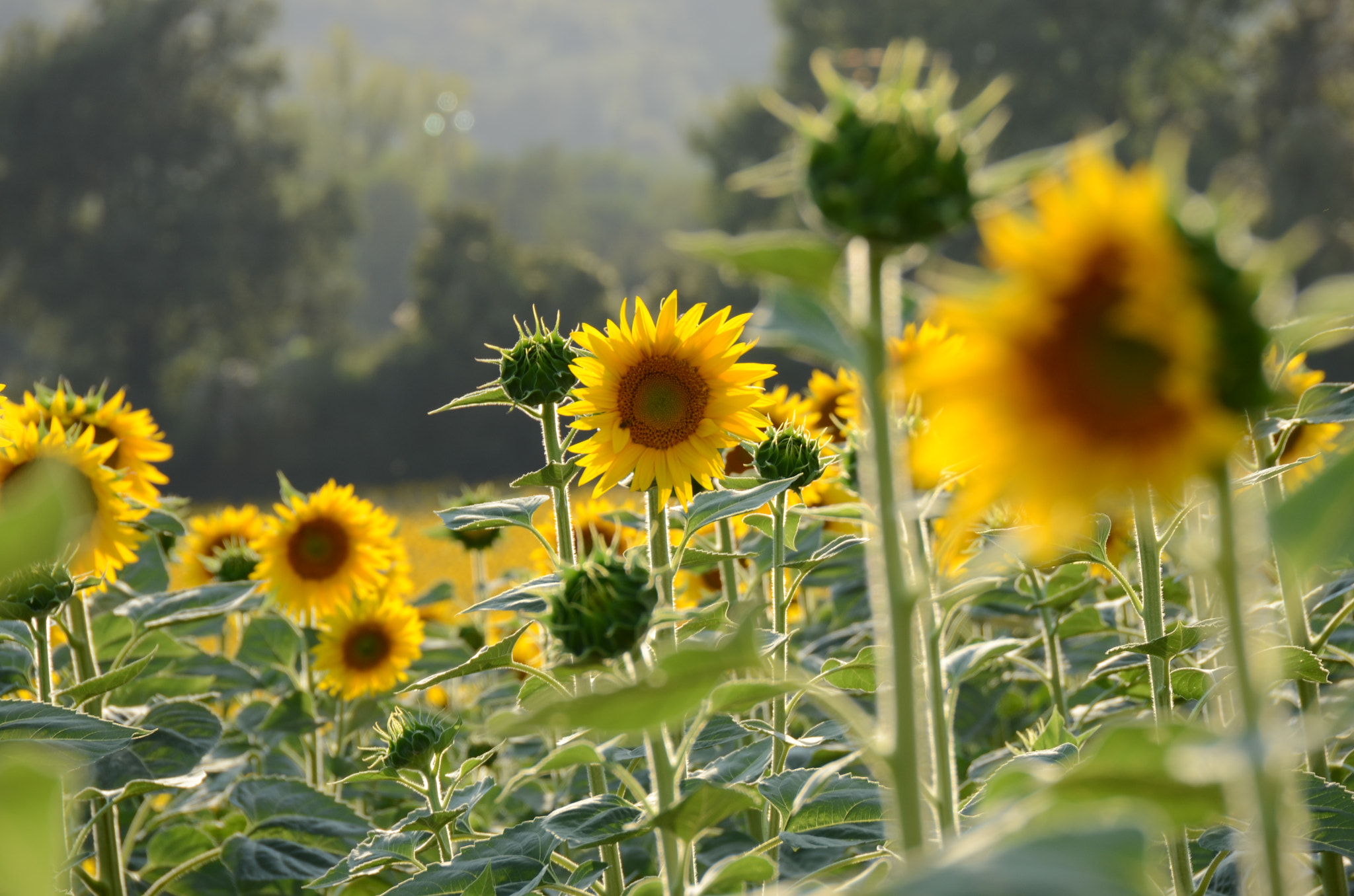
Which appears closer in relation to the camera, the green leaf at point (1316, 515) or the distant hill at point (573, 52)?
the green leaf at point (1316, 515)

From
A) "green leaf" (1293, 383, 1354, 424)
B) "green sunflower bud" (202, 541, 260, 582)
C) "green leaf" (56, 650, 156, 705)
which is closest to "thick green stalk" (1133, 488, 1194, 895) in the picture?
"green leaf" (1293, 383, 1354, 424)

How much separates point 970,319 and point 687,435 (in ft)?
2.95

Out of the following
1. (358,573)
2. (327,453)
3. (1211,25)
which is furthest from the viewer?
(1211,25)

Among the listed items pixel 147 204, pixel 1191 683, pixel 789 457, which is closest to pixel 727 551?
pixel 789 457

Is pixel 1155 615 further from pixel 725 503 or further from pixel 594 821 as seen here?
pixel 594 821

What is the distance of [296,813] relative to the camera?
5.49 feet

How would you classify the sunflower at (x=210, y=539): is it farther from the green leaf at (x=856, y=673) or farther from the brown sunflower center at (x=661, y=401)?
the green leaf at (x=856, y=673)

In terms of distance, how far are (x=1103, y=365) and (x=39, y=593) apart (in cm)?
129

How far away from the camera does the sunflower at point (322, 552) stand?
2.34 metres

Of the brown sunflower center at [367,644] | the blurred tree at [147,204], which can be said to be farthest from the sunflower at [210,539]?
the blurred tree at [147,204]

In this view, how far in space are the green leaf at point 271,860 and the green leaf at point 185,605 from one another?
0.33 metres

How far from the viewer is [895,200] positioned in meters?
0.54

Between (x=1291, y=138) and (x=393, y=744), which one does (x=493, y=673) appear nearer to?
(x=393, y=744)

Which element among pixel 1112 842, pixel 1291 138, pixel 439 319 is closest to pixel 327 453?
pixel 439 319
